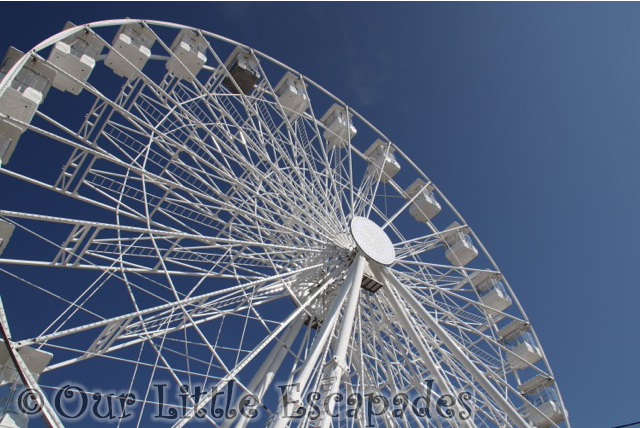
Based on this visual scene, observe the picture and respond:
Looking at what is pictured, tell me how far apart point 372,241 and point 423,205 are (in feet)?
16.1

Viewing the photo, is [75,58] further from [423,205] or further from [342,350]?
[423,205]

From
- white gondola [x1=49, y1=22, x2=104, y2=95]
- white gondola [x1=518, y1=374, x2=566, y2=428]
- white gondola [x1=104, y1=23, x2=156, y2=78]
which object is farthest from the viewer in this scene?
white gondola [x1=518, y1=374, x2=566, y2=428]

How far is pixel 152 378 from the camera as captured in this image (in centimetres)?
871

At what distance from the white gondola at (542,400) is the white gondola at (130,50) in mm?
12119

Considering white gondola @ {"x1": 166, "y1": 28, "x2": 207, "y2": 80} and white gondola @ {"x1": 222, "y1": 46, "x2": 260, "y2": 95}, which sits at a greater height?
white gondola @ {"x1": 222, "y1": 46, "x2": 260, "y2": 95}

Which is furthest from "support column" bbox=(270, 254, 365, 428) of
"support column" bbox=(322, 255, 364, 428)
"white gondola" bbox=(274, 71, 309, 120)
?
"white gondola" bbox=(274, 71, 309, 120)

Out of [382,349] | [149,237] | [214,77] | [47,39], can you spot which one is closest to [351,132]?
[214,77]

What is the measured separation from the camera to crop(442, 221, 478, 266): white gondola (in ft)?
51.6

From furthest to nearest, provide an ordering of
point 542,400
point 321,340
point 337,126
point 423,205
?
point 423,205 < point 337,126 < point 542,400 < point 321,340

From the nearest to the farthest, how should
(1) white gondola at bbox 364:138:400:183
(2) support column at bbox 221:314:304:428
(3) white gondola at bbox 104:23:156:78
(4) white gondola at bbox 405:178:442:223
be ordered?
(3) white gondola at bbox 104:23:156:78 < (2) support column at bbox 221:314:304:428 < (1) white gondola at bbox 364:138:400:183 < (4) white gondola at bbox 405:178:442:223

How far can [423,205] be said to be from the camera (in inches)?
637


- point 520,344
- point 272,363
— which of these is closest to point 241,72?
point 272,363

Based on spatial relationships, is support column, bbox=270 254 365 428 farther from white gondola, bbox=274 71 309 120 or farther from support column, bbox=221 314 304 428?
white gondola, bbox=274 71 309 120

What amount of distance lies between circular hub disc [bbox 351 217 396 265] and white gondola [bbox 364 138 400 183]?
3474 mm
